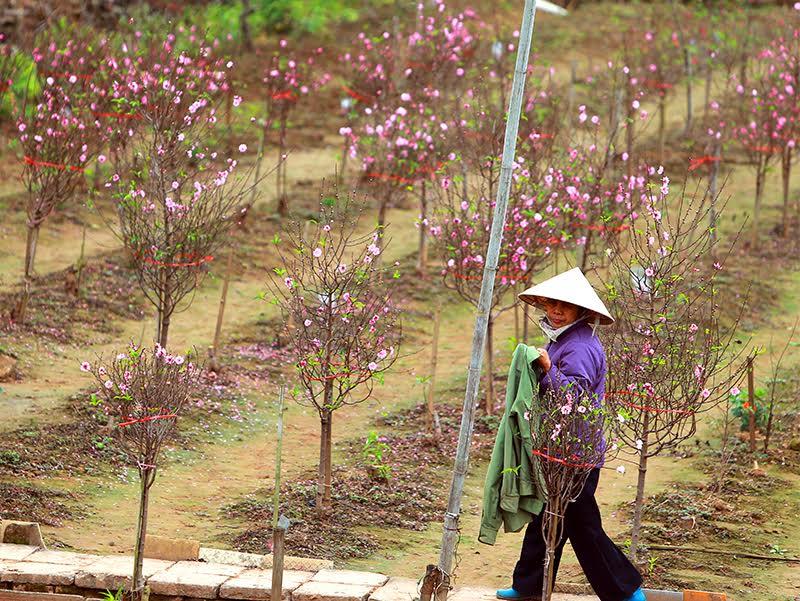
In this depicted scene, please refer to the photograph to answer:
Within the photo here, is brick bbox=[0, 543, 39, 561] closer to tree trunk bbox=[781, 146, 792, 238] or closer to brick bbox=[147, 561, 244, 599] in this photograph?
brick bbox=[147, 561, 244, 599]

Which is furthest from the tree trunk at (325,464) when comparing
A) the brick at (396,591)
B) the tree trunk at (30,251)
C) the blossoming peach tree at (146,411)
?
the tree trunk at (30,251)

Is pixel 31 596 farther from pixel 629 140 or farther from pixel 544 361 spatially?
pixel 629 140

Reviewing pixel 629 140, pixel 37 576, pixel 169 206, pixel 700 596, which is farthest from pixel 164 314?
pixel 629 140

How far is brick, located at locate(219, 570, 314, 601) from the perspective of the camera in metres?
7.07

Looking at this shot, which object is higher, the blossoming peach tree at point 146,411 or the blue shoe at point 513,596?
the blossoming peach tree at point 146,411

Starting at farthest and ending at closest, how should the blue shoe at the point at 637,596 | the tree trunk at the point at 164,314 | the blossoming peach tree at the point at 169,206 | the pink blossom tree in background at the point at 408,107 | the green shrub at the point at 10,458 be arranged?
1. the pink blossom tree in background at the point at 408,107
2. the tree trunk at the point at 164,314
3. the blossoming peach tree at the point at 169,206
4. the green shrub at the point at 10,458
5. the blue shoe at the point at 637,596

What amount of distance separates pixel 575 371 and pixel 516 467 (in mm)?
602

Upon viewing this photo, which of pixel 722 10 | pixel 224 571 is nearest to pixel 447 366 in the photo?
pixel 224 571

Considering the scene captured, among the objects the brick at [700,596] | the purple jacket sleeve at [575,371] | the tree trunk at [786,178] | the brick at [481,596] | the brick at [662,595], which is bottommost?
the brick at [481,596]

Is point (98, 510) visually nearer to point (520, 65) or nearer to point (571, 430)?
point (571, 430)

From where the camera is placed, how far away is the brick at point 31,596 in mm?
7063

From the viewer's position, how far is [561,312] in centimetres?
727

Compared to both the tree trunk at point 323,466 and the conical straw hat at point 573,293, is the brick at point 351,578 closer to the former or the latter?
the tree trunk at point 323,466

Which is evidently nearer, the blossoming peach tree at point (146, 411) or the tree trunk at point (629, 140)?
the blossoming peach tree at point (146, 411)
